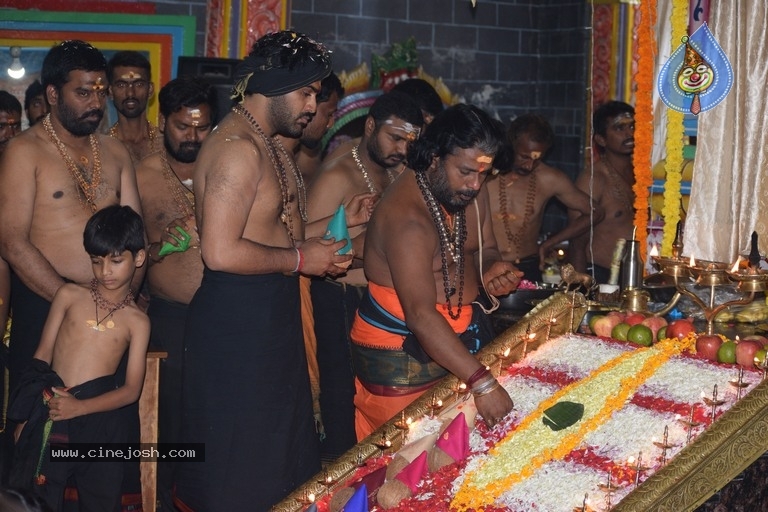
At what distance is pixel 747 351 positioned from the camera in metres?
3.43

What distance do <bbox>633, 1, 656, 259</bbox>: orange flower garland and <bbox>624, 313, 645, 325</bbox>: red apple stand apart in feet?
2.78

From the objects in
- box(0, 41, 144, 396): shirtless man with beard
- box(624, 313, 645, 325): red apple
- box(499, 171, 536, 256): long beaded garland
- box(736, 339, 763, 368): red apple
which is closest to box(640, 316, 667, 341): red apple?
box(624, 313, 645, 325): red apple

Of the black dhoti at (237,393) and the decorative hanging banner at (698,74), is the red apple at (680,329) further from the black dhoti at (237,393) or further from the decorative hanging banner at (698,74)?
the black dhoti at (237,393)

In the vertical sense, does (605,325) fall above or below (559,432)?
above

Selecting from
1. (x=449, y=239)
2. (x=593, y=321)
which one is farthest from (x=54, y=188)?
(x=593, y=321)

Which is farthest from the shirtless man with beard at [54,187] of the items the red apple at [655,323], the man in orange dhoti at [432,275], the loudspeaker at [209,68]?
the red apple at [655,323]

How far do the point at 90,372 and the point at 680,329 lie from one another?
92.6 inches

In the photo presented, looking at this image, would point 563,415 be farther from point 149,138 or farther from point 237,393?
point 149,138

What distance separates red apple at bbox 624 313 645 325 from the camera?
405cm

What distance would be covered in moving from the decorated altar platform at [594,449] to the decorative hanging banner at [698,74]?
1.47m

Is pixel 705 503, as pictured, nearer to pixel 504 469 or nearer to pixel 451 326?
pixel 504 469

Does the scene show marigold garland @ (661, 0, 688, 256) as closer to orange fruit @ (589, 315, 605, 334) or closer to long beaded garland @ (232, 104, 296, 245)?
orange fruit @ (589, 315, 605, 334)

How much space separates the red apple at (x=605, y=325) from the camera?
404 centimetres

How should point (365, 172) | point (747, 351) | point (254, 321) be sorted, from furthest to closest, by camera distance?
1. point (365, 172)
2. point (254, 321)
3. point (747, 351)
